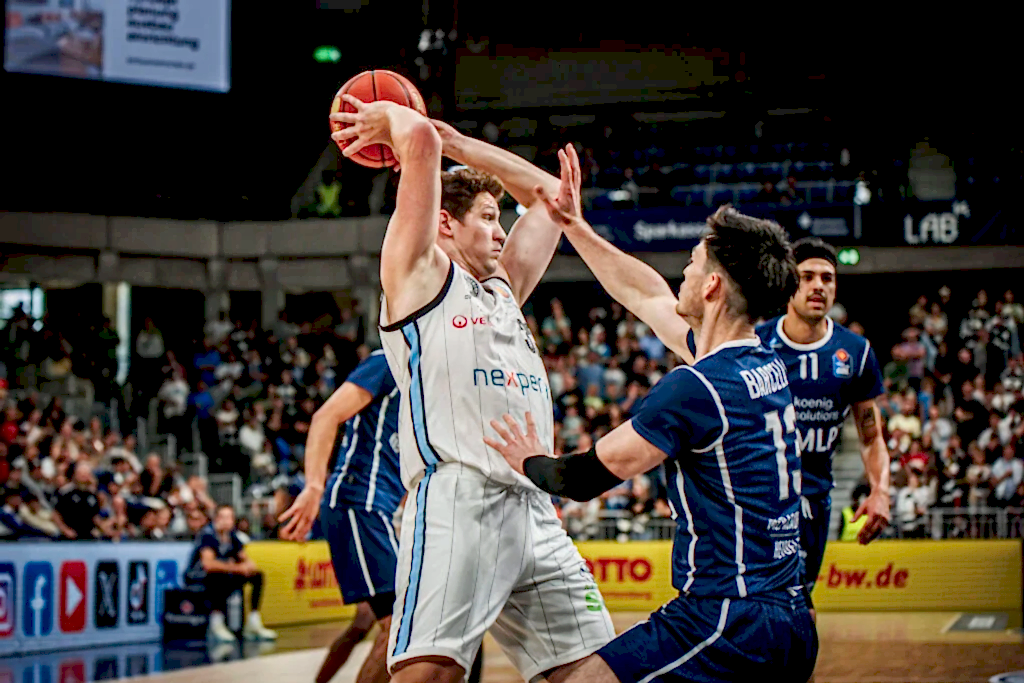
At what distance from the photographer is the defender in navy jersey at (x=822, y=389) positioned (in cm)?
627

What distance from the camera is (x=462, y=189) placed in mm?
4539

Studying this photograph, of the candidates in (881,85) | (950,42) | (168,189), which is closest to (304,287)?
(168,189)

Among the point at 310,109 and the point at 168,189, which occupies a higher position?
the point at 310,109

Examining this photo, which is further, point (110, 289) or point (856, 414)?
point (110, 289)

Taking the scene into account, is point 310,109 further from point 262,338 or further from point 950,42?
point 950,42

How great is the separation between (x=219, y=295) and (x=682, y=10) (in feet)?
37.8

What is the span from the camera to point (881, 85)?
25.5 m

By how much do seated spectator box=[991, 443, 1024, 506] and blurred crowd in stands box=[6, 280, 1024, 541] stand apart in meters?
0.02

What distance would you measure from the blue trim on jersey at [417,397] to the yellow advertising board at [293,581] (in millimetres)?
9815

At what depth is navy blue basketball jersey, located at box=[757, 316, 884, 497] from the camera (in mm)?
6297

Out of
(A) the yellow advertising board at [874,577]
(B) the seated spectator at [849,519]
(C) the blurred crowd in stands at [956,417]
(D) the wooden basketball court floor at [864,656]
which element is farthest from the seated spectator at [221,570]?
(B) the seated spectator at [849,519]

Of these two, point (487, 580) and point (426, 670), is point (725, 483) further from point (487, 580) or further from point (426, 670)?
point (426, 670)

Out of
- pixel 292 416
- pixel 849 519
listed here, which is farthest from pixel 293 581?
pixel 849 519

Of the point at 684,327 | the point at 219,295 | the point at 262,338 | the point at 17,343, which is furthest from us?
the point at 219,295
